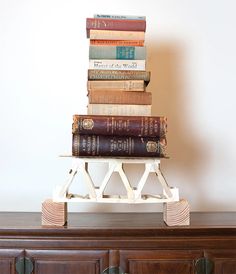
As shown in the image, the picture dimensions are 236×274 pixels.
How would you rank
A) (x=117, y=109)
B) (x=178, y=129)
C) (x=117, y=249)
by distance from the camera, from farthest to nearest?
(x=178, y=129) → (x=117, y=109) → (x=117, y=249)

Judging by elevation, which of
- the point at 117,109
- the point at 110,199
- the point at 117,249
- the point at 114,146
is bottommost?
the point at 117,249

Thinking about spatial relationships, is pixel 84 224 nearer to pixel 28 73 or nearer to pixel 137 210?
pixel 137 210

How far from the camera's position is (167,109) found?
1480 millimetres

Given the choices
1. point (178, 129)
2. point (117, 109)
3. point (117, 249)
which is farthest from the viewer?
point (178, 129)

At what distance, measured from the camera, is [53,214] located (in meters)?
1.10

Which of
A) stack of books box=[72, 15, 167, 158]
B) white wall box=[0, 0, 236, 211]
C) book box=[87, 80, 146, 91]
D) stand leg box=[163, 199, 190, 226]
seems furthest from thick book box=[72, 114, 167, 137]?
white wall box=[0, 0, 236, 211]

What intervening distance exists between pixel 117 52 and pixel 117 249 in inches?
23.3

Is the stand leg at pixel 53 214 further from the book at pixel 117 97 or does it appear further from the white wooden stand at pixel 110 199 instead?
the book at pixel 117 97

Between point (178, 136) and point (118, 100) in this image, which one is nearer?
point (118, 100)

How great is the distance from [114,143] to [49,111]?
0.46m

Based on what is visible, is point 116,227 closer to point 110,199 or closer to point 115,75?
point 110,199

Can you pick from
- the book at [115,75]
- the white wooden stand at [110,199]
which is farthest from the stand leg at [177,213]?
the book at [115,75]

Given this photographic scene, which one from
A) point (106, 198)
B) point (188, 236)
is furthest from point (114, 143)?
point (188, 236)

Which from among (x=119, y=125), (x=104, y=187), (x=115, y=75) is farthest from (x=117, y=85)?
(x=104, y=187)
